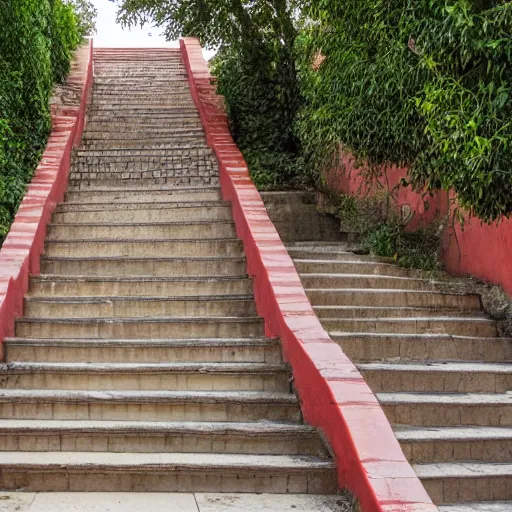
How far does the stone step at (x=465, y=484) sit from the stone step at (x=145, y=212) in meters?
4.39

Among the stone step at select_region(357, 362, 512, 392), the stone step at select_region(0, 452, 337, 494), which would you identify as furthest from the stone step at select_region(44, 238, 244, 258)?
the stone step at select_region(0, 452, 337, 494)

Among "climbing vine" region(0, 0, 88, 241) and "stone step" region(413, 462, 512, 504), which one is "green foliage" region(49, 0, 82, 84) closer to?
"climbing vine" region(0, 0, 88, 241)

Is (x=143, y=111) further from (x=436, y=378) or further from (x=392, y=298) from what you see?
(x=436, y=378)

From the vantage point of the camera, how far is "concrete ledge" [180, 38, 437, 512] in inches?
165

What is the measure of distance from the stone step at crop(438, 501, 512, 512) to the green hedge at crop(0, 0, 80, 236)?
5.04m

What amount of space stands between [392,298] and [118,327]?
246 centimetres

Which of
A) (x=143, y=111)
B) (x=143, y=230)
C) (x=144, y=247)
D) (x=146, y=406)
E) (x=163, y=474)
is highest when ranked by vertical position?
(x=143, y=111)

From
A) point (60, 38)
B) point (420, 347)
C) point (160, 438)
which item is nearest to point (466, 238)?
point (420, 347)

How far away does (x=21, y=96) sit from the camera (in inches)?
394

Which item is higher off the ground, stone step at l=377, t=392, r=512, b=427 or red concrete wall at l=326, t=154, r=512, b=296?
red concrete wall at l=326, t=154, r=512, b=296

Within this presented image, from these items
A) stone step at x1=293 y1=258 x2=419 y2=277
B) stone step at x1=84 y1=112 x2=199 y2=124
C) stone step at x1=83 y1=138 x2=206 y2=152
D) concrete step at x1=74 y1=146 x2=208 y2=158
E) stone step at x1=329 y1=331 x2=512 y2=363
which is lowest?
stone step at x1=329 y1=331 x2=512 y2=363

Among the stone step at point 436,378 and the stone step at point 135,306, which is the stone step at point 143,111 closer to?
the stone step at point 135,306

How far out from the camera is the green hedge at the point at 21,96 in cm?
872

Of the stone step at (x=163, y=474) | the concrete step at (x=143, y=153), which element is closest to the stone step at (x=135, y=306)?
the stone step at (x=163, y=474)
